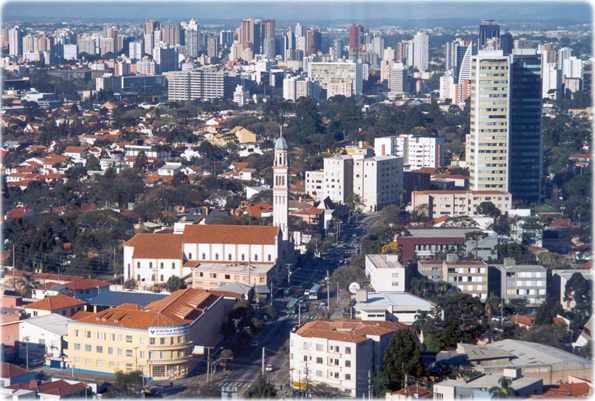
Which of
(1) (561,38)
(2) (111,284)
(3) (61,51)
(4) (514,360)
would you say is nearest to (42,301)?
(2) (111,284)

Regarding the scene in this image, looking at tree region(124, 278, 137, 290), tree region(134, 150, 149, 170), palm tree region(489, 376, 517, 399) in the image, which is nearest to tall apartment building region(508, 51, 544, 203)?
tree region(134, 150, 149, 170)

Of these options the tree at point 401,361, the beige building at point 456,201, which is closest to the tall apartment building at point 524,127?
the beige building at point 456,201

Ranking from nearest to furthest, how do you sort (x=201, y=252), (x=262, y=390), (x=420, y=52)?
(x=262, y=390), (x=201, y=252), (x=420, y=52)

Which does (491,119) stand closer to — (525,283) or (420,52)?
(525,283)

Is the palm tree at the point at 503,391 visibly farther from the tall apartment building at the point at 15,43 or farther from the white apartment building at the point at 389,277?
the tall apartment building at the point at 15,43

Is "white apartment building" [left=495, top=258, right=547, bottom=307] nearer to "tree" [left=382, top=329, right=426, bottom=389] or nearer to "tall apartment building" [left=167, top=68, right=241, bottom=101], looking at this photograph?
"tree" [left=382, top=329, right=426, bottom=389]

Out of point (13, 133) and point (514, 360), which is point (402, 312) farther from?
point (13, 133)

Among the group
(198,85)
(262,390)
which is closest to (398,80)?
(198,85)
